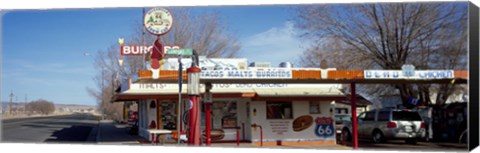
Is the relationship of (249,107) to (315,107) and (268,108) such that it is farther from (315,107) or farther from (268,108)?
(315,107)

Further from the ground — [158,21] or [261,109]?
[158,21]

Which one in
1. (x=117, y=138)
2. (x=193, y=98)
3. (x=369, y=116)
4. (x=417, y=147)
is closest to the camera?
(x=193, y=98)

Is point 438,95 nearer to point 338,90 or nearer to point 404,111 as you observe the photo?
point 404,111

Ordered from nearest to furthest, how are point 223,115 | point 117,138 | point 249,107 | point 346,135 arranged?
point 249,107 → point 223,115 → point 346,135 → point 117,138

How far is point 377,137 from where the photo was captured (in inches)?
1011

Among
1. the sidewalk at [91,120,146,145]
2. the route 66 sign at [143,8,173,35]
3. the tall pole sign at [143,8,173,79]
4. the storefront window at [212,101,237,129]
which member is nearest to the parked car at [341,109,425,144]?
the storefront window at [212,101,237,129]

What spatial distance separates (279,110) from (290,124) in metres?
0.65

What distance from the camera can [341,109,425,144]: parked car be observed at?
24734 millimetres

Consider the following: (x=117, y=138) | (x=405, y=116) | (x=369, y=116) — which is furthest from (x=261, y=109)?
(x=117, y=138)

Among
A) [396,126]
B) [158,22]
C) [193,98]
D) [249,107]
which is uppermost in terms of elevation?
[158,22]

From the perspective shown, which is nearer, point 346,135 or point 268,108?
point 268,108

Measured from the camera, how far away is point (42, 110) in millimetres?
167750

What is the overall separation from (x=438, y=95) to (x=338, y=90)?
28.7 ft

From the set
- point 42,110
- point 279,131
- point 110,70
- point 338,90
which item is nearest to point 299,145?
point 279,131
